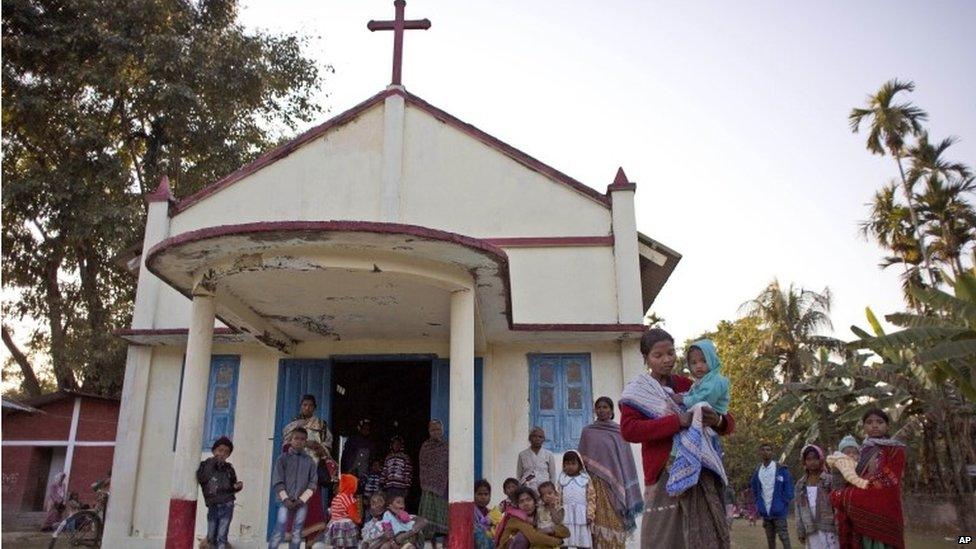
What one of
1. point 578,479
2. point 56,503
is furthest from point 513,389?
point 56,503

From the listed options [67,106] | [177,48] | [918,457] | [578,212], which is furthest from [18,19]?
[918,457]

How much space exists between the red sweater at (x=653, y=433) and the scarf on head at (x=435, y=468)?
5323 millimetres

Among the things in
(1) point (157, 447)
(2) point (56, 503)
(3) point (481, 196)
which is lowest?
(2) point (56, 503)

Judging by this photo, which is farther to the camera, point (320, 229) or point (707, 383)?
point (320, 229)

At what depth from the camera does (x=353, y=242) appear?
20.1 ft

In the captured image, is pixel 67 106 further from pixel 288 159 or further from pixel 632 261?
pixel 632 261

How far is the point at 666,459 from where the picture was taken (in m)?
3.14

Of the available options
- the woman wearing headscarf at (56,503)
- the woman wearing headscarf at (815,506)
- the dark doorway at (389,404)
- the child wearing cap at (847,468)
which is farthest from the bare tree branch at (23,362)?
the child wearing cap at (847,468)

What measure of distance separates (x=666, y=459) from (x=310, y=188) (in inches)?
306

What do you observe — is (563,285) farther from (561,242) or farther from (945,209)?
(945,209)

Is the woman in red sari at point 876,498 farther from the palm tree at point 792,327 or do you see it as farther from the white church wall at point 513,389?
the palm tree at point 792,327

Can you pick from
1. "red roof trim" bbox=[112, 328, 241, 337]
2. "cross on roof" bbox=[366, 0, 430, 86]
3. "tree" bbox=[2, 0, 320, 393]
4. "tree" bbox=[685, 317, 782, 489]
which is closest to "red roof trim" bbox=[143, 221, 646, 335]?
"red roof trim" bbox=[112, 328, 241, 337]

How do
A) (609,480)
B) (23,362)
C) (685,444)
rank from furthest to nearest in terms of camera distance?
1. (23,362)
2. (609,480)
3. (685,444)

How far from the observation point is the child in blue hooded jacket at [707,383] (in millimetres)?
3115
